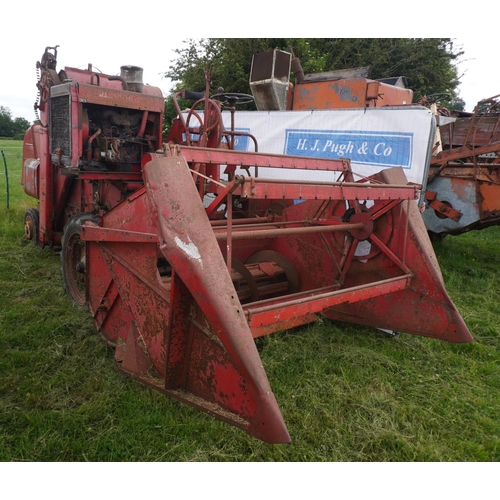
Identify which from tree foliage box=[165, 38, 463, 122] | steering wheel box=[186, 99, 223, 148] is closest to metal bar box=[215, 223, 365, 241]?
steering wheel box=[186, 99, 223, 148]

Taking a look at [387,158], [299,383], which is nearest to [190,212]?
[299,383]

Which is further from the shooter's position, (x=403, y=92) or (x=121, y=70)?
(x=403, y=92)

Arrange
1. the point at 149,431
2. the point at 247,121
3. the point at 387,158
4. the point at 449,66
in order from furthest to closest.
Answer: the point at 449,66
the point at 247,121
the point at 387,158
the point at 149,431

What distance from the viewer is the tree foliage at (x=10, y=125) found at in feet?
161

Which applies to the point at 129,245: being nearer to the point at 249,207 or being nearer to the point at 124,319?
the point at 124,319

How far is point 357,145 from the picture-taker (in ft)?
17.4

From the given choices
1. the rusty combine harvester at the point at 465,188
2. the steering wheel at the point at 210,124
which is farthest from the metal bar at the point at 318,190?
the rusty combine harvester at the point at 465,188

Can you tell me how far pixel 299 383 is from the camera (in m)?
3.05

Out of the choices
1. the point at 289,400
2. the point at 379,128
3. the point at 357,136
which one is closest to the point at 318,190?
the point at 289,400

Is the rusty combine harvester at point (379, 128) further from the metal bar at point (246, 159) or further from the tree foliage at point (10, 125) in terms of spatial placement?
the tree foliage at point (10, 125)

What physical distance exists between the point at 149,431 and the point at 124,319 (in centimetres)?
86

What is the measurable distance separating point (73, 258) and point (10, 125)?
5410cm

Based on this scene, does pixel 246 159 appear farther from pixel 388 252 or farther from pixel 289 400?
pixel 289 400

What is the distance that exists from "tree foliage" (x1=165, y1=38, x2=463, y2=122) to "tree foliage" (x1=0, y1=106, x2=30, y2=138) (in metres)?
42.3
